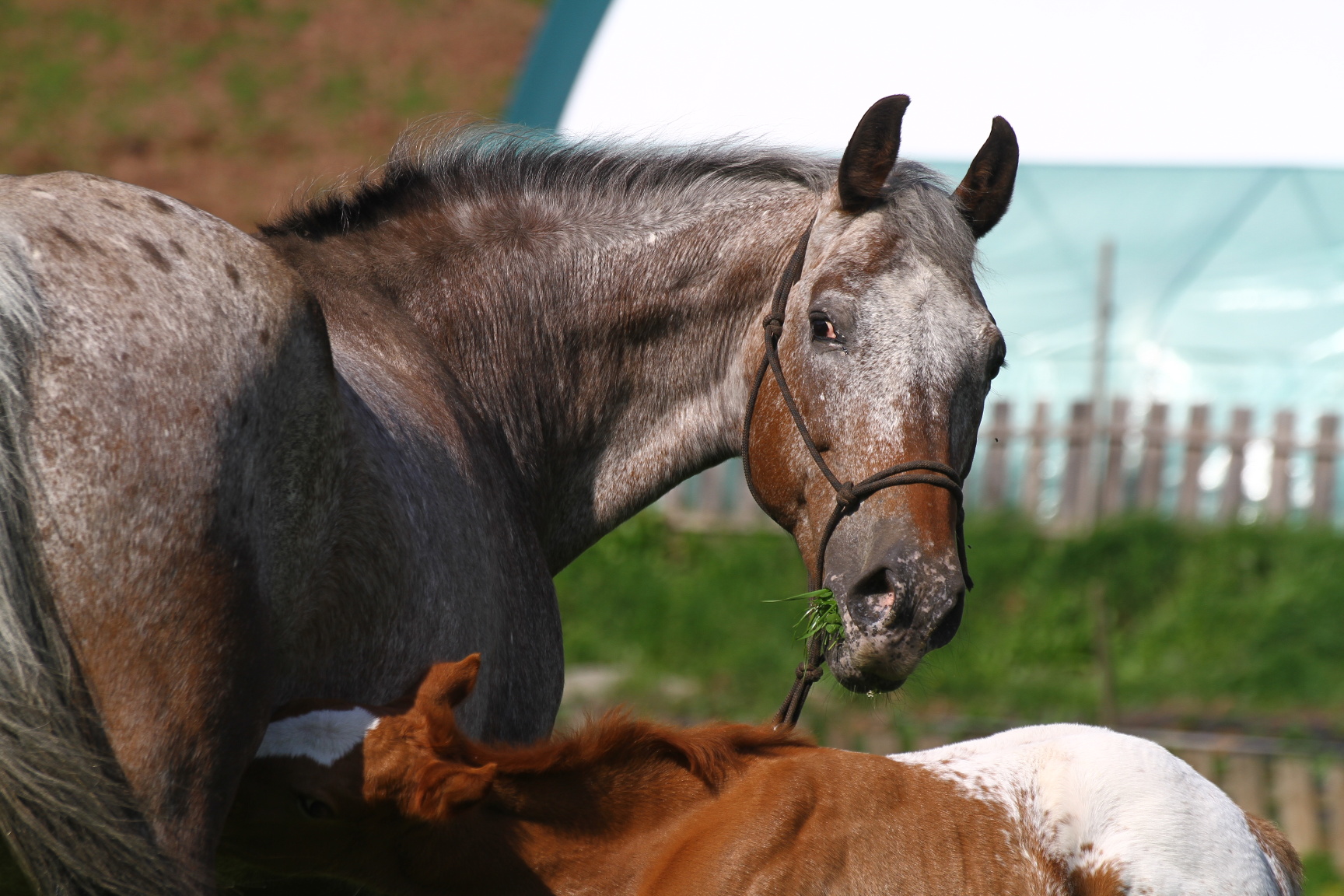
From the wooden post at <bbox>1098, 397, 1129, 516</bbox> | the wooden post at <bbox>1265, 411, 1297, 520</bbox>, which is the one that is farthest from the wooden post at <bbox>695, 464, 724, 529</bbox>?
the wooden post at <bbox>1265, 411, 1297, 520</bbox>

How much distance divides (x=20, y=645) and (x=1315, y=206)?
10689 mm

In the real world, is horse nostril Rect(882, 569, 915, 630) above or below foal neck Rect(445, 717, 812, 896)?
above

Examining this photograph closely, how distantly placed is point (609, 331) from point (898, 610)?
1.09 metres

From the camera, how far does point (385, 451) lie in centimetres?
216

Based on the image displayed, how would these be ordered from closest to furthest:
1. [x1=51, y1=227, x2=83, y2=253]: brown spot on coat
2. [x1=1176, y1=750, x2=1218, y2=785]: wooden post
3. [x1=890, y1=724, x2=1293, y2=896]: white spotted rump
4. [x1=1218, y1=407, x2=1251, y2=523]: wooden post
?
[x1=51, y1=227, x2=83, y2=253]: brown spot on coat < [x1=890, y1=724, x2=1293, y2=896]: white spotted rump < [x1=1176, y1=750, x2=1218, y2=785]: wooden post < [x1=1218, y1=407, x2=1251, y2=523]: wooden post

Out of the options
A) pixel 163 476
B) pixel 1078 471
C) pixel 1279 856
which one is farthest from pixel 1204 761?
pixel 163 476

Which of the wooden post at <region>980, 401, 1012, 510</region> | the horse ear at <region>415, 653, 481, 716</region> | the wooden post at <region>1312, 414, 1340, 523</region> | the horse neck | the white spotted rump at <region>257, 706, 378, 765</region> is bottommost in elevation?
the wooden post at <region>980, 401, 1012, 510</region>

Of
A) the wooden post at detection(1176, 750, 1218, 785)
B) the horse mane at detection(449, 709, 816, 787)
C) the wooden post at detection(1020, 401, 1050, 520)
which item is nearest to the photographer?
the horse mane at detection(449, 709, 816, 787)

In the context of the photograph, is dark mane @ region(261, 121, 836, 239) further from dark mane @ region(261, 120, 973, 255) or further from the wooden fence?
the wooden fence

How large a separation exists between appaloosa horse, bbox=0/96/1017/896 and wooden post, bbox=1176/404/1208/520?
7.06 m

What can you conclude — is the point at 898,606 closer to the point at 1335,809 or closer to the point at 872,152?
the point at 872,152

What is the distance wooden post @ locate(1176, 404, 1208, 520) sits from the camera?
930cm

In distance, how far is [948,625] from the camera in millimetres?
2484

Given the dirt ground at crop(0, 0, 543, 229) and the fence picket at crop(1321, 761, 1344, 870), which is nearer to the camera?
the fence picket at crop(1321, 761, 1344, 870)
